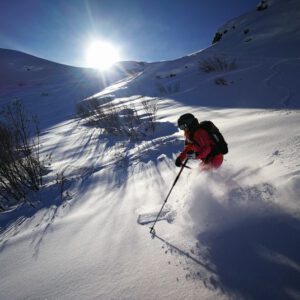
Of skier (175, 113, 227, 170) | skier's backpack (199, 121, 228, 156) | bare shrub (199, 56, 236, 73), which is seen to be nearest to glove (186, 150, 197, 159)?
skier (175, 113, 227, 170)

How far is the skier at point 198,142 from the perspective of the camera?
8.57 feet

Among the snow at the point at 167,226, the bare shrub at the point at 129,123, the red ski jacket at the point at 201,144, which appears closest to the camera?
the snow at the point at 167,226

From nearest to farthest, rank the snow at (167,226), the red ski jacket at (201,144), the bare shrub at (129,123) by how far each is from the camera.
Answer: the snow at (167,226)
the red ski jacket at (201,144)
the bare shrub at (129,123)

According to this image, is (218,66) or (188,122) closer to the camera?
(188,122)

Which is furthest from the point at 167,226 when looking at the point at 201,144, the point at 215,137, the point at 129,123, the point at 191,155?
the point at 129,123

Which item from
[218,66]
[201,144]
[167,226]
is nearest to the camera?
[167,226]

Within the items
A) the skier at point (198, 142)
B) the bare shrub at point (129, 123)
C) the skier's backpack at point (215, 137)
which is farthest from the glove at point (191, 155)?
the bare shrub at point (129, 123)

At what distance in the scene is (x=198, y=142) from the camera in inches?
104

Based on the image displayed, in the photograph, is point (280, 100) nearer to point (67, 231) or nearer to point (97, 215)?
point (97, 215)

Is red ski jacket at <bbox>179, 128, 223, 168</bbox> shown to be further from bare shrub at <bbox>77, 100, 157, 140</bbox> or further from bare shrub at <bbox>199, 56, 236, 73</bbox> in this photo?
bare shrub at <bbox>199, 56, 236, 73</bbox>

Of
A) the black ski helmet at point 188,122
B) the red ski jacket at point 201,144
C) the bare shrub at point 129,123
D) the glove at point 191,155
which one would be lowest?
the bare shrub at point 129,123

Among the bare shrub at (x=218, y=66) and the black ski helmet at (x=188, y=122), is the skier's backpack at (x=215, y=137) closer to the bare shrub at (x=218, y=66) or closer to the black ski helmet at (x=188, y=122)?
the black ski helmet at (x=188, y=122)

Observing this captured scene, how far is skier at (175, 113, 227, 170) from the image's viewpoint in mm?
2611

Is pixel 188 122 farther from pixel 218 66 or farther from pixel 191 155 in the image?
pixel 218 66
